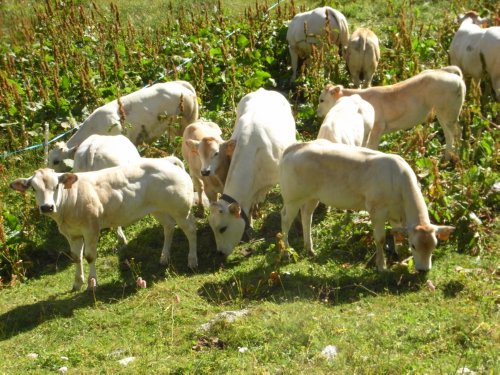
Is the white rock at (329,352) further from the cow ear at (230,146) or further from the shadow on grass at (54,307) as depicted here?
the cow ear at (230,146)

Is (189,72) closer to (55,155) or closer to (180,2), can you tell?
(55,155)

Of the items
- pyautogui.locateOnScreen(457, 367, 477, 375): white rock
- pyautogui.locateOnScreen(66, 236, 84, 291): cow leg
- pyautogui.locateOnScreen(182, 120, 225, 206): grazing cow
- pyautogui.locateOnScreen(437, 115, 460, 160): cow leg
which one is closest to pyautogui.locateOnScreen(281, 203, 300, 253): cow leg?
pyautogui.locateOnScreen(182, 120, 225, 206): grazing cow

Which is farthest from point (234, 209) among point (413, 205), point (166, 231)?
point (413, 205)

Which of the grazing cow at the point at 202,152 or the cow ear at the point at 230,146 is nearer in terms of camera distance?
the cow ear at the point at 230,146

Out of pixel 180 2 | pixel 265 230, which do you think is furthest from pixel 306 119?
pixel 180 2

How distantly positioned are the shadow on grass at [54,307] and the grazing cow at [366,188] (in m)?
2.38

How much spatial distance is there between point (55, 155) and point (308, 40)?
19.5 feet

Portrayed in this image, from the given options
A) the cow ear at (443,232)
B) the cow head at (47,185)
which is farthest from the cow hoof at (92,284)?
the cow ear at (443,232)

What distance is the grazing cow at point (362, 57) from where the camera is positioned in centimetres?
1479

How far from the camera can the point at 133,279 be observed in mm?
10633

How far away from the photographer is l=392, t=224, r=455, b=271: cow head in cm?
923

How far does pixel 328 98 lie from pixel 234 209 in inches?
136

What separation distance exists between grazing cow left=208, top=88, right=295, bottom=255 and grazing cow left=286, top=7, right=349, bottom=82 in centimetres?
457

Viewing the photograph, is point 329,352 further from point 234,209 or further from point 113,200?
point 113,200
